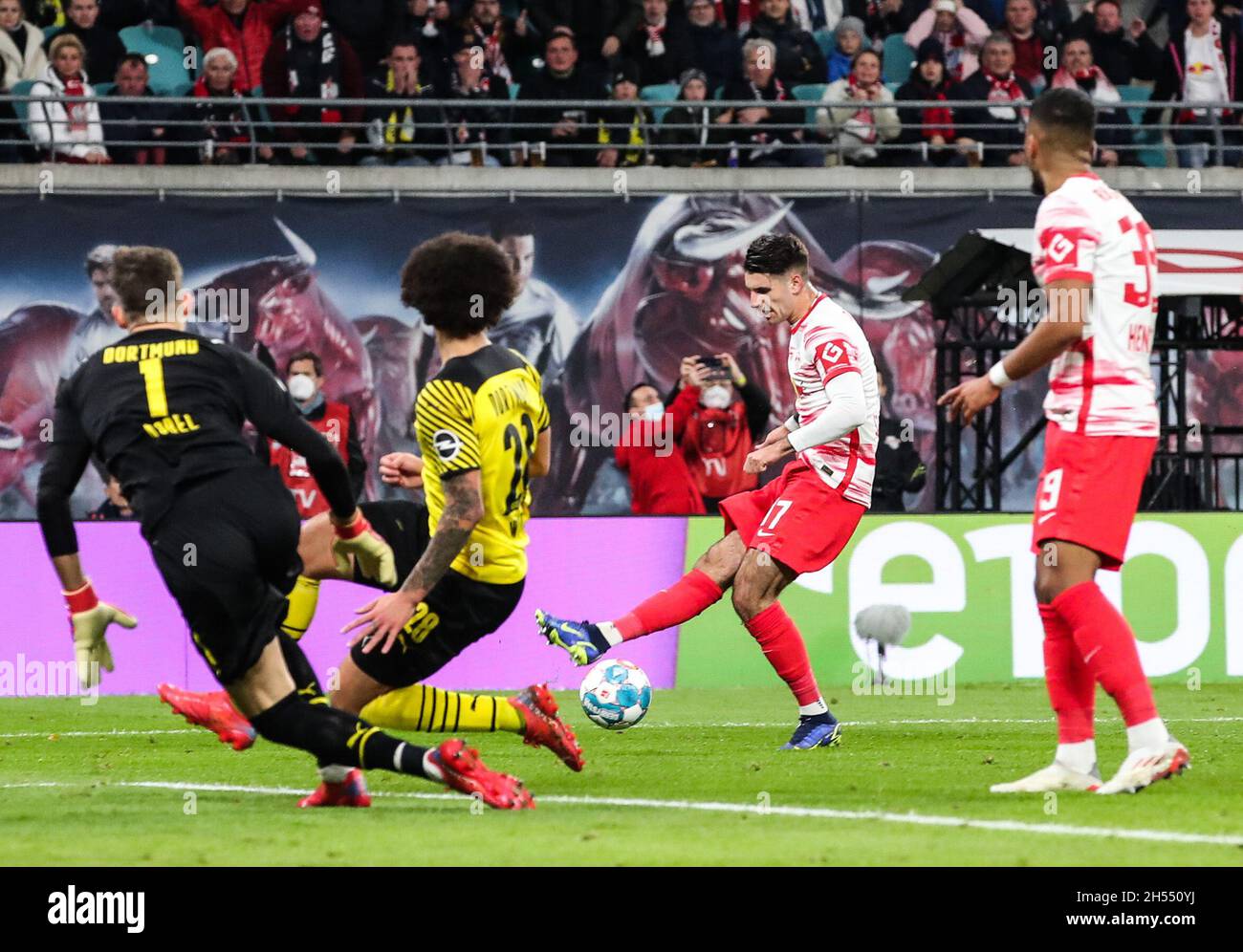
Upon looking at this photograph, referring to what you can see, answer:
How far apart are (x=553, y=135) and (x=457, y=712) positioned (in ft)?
41.6

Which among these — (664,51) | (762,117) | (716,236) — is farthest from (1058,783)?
(664,51)

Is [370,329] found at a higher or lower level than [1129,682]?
higher

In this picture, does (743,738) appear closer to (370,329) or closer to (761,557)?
(761,557)

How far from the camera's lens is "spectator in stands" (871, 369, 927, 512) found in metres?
15.4

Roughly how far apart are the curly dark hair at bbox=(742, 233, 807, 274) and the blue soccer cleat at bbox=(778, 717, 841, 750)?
6.89 ft

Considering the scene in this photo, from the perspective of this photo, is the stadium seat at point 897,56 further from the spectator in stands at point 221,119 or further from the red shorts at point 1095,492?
the red shorts at point 1095,492

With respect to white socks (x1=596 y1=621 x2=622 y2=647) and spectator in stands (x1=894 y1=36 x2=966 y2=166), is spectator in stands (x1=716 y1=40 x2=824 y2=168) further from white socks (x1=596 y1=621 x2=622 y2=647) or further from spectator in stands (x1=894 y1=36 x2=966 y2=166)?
white socks (x1=596 y1=621 x2=622 y2=647)

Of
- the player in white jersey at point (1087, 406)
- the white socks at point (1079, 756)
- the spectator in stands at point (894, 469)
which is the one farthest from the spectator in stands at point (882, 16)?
the white socks at point (1079, 756)

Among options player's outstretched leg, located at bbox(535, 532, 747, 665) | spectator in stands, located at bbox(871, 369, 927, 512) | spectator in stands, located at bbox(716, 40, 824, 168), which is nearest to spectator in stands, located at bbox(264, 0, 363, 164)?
spectator in stands, located at bbox(716, 40, 824, 168)

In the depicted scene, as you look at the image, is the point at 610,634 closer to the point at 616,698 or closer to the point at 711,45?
the point at 616,698

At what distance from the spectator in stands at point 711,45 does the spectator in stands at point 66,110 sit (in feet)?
20.0

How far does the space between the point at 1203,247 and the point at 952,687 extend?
7.13m

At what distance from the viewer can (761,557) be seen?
28.4ft
